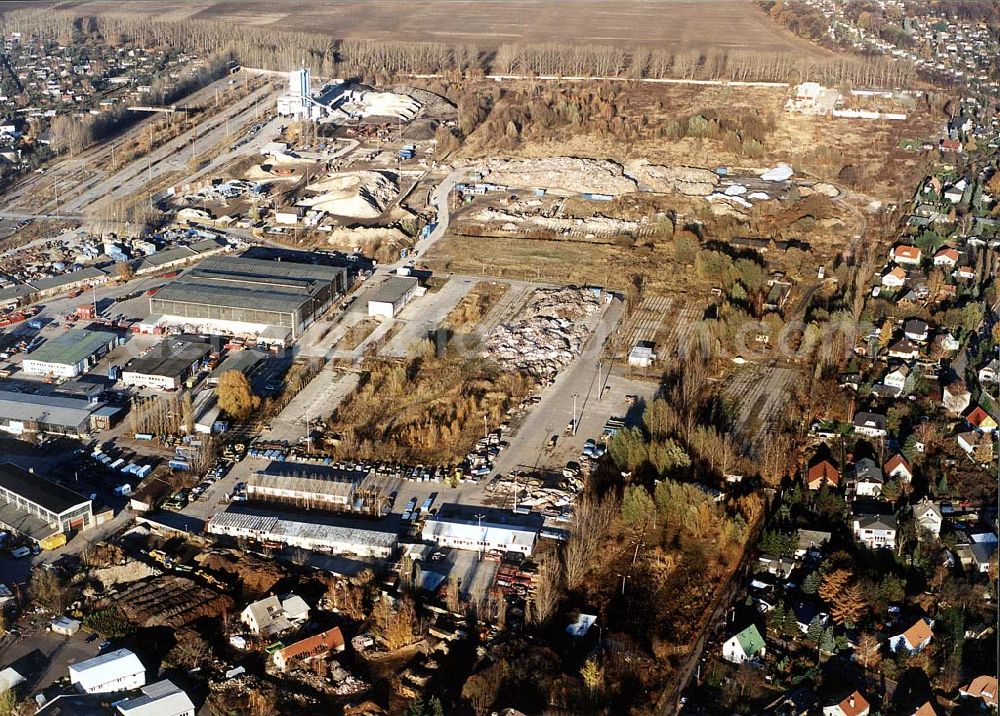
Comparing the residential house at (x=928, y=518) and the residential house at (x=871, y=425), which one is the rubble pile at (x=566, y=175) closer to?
the residential house at (x=871, y=425)


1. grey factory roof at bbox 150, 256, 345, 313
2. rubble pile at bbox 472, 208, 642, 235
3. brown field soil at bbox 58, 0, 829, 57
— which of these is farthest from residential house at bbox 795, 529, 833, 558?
brown field soil at bbox 58, 0, 829, 57

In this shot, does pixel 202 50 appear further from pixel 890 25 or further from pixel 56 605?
pixel 56 605

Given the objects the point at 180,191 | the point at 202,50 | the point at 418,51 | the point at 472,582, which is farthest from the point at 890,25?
the point at 472,582

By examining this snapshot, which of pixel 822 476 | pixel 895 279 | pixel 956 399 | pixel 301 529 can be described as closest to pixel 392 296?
pixel 301 529

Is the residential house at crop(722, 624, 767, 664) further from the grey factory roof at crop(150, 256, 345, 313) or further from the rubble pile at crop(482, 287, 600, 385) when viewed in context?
the grey factory roof at crop(150, 256, 345, 313)

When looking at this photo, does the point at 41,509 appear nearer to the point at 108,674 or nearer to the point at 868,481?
the point at 108,674

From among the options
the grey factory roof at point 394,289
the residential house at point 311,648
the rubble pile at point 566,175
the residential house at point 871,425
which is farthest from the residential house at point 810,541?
the rubble pile at point 566,175
